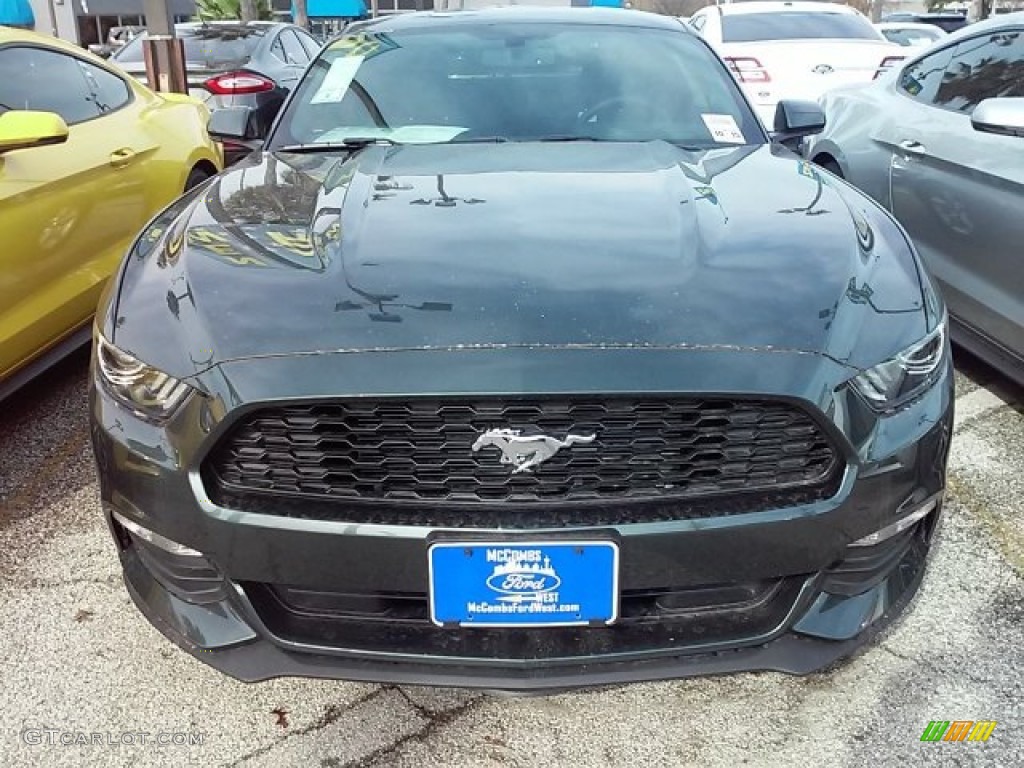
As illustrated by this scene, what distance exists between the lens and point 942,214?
3727 mm

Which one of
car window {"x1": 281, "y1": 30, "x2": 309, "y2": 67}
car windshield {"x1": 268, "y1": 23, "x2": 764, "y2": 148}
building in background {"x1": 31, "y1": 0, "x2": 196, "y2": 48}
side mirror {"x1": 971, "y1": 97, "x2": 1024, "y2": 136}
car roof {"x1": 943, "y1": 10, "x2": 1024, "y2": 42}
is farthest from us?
building in background {"x1": 31, "y1": 0, "x2": 196, "y2": 48}

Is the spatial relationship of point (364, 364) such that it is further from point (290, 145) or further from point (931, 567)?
point (931, 567)

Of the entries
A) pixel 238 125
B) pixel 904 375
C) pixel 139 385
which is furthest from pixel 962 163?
pixel 139 385

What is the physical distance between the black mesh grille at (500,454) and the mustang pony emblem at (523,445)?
0.01m

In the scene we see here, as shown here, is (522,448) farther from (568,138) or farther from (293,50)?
(293,50)

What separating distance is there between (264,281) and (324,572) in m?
0.59

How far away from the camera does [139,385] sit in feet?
5.94

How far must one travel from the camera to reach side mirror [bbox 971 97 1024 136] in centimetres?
308

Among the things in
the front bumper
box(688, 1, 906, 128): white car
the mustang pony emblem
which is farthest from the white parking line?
box(688, 1, 906, 128): white car

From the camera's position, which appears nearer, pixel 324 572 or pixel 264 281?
pixel 324 572

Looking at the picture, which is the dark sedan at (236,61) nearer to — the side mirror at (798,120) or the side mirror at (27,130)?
the side mirror at (27,130)

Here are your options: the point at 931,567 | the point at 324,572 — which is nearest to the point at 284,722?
the point at 324,572

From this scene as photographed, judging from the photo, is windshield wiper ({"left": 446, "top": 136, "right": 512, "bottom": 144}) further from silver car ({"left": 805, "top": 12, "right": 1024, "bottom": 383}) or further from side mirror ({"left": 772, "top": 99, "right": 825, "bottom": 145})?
silver car ({"left": 805, "top": 12, "right": 1024, "bottom": 383})

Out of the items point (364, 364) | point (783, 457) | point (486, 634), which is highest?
point (364, 364)
